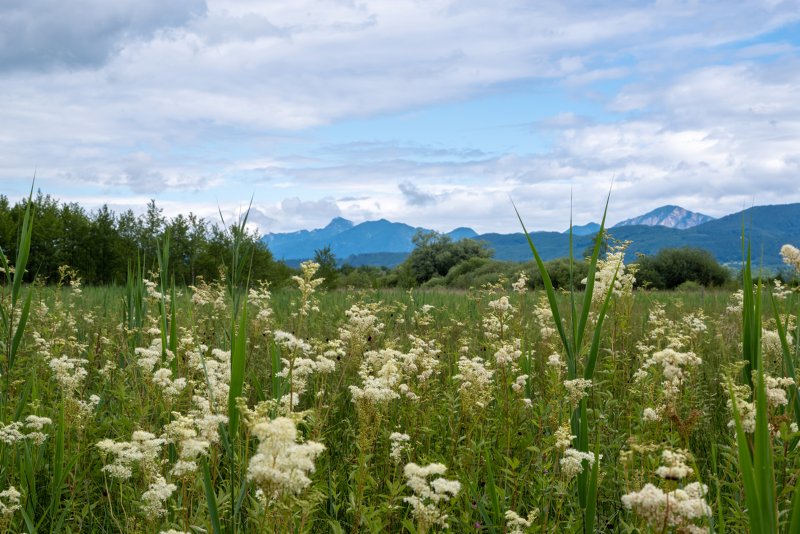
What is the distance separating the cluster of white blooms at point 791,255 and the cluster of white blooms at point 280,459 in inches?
149

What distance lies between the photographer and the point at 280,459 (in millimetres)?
2072

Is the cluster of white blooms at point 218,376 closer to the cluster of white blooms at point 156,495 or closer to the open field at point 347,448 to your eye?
the open field at point 347,448

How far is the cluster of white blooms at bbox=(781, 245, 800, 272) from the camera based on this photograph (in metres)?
4.19

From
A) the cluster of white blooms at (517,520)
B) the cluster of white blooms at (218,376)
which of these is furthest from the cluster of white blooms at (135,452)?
the cluster of white blooms at (517,520)

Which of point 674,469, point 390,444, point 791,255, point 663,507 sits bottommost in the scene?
point 390,444

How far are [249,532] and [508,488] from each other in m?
1.87

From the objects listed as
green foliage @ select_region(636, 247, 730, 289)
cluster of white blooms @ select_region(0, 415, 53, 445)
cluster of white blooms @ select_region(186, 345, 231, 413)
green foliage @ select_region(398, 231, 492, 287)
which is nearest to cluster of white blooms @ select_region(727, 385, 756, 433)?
cluster of white blooms @ select_region(186, 345, 231, 413)

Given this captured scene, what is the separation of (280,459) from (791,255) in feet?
13.1

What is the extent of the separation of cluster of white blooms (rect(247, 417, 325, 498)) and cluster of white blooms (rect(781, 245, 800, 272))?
12.5 feet

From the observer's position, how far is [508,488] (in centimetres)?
420

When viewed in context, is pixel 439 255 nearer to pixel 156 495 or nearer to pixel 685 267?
pixel 685 267

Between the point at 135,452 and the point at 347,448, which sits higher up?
the point at 135,452

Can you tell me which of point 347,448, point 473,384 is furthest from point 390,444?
point 473,384

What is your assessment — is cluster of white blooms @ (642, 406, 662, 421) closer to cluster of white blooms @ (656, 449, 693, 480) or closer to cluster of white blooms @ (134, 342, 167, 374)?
cluster of white blooms @ (656, 449, 693, 480)
